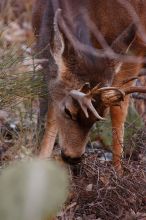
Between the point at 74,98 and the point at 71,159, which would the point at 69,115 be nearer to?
the point at 74,98

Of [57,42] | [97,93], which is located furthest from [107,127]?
[97,93]

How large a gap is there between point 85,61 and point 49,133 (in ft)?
3.13

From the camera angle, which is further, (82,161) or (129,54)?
(129,54)

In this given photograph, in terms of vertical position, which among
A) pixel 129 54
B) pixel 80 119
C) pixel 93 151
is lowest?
pixel 93 151

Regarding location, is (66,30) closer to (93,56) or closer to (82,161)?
(93,56)

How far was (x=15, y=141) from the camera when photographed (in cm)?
633

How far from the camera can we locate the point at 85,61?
19.8 feet

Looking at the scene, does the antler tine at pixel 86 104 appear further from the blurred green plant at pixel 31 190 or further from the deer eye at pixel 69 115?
the blurred green plant at pixel 31 190

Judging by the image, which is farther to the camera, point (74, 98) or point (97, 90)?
point (74, 98)

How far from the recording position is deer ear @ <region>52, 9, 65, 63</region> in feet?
19.8

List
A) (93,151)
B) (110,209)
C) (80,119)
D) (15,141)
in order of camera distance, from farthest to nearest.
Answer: (93,151) < (15,141) < (80,119) < (110,209)

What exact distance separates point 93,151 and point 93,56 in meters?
1.21

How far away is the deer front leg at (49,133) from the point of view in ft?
21.1

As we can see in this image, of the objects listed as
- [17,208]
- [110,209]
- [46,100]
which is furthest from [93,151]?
[17,208]
